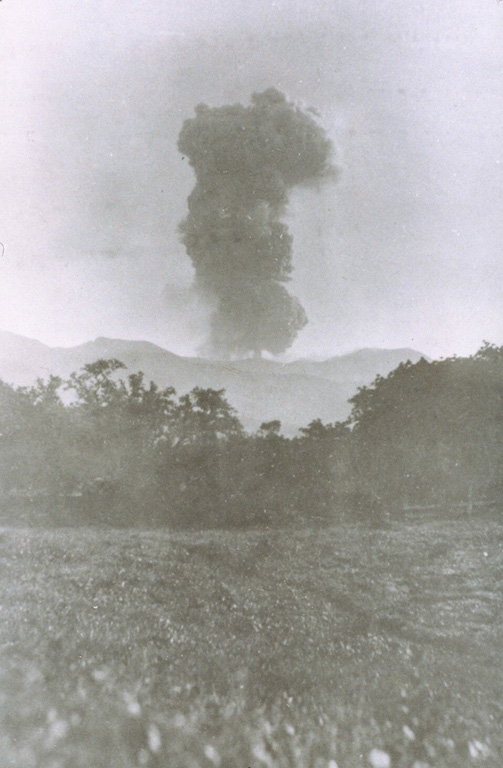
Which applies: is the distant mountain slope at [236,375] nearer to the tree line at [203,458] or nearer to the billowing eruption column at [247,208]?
the tree line at [203,458]

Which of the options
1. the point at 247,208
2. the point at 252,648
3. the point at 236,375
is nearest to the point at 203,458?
the point at 236,375

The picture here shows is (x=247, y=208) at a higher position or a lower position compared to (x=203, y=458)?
higher

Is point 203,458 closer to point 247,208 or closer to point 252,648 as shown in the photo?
point 252,648

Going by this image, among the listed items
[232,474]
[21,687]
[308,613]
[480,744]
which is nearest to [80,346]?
[232,474]

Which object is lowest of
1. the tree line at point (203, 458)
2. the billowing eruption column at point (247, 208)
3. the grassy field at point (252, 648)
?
the grassy field at point (252, 648)

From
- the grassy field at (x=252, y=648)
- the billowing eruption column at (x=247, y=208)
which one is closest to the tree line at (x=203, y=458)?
the grassy field at (x=252, y=648)

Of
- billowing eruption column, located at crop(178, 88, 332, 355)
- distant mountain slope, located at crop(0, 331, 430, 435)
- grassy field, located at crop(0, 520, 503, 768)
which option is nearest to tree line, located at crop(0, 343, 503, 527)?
distant mountain slope, located at crop(0, 331, 430, 435)
